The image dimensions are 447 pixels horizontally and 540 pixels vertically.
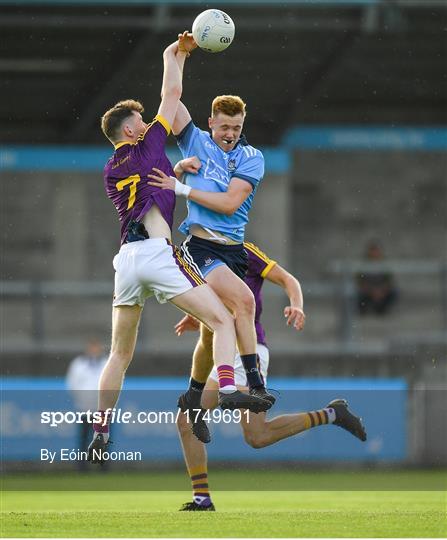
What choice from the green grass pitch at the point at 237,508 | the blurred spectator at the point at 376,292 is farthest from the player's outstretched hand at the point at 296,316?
the blurred spectator at the point at 376,292

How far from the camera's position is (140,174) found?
1016cm

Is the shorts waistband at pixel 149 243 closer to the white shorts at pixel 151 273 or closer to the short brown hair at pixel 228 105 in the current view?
the white shorts at pixel 151 273

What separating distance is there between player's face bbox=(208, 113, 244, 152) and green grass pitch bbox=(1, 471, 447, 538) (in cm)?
268

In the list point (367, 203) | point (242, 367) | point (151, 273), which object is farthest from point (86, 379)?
point (367, 203)

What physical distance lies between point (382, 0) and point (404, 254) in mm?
5973

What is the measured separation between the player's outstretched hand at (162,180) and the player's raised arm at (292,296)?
4.35ft

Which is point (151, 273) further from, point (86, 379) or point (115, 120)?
point (86, 379)

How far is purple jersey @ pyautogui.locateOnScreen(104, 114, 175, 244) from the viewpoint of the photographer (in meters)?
10.2

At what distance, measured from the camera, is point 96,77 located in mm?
20406

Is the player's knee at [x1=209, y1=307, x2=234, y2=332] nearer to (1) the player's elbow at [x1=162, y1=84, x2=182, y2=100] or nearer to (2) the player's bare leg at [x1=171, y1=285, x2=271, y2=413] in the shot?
(2) the player's bare leg at [x1=171, y1=285, x2=271, y2=413]

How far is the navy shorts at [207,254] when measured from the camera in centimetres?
1038

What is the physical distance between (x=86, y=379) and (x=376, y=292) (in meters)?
5.69

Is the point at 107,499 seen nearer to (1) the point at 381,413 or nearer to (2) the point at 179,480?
(2) the point at 179,480

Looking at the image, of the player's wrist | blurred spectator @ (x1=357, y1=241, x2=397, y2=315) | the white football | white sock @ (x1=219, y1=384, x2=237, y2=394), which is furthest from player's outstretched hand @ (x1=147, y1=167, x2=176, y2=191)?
blurred spectator @ (x1=357, y1=241, x2=397, y2=315)
